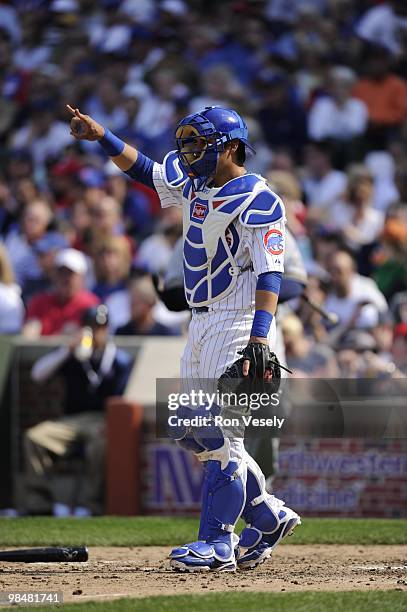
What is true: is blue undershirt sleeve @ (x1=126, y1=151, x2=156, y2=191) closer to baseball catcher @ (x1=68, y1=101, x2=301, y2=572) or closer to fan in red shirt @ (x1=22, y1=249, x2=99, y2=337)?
baseball catcher @ (x1=68, y1=101, x2=301, y2=572)

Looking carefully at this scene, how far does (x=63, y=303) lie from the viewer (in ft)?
37.5

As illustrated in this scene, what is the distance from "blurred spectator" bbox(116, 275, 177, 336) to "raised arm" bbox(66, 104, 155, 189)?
452cm

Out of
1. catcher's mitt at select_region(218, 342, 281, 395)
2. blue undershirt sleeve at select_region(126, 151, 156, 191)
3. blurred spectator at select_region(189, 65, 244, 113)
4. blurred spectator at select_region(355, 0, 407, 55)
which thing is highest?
blurred spectator at select_region(355, 0, 407, 55)

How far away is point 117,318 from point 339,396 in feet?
9.28

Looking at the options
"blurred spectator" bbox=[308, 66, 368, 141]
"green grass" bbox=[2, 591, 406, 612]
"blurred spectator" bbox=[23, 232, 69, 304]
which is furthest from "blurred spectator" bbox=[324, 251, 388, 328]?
"green grass" bbox=[2, 591, 406, 612]

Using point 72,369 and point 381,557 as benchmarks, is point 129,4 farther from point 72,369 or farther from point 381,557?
point 381,557

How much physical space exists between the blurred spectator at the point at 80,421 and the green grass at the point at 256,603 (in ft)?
16.6

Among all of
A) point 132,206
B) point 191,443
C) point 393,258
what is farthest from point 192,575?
point 132,206

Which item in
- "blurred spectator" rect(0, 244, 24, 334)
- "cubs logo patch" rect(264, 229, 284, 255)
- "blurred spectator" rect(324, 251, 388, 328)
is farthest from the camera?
"blurred spectator" rect(0, 244, 24, 334)

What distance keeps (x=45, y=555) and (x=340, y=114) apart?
8.97 metres

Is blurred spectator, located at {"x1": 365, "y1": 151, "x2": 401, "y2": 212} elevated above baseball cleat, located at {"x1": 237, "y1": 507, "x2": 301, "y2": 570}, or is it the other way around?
blurred spectator, located at {"x1": 365, "y1": 151, "x2": 401, "y2": 212}

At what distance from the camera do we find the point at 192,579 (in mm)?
5801

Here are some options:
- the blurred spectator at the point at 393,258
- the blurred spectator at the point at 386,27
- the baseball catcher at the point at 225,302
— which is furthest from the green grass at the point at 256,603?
the blurred spectator at the point at 386,27

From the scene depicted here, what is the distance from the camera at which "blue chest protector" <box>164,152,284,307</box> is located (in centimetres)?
599
